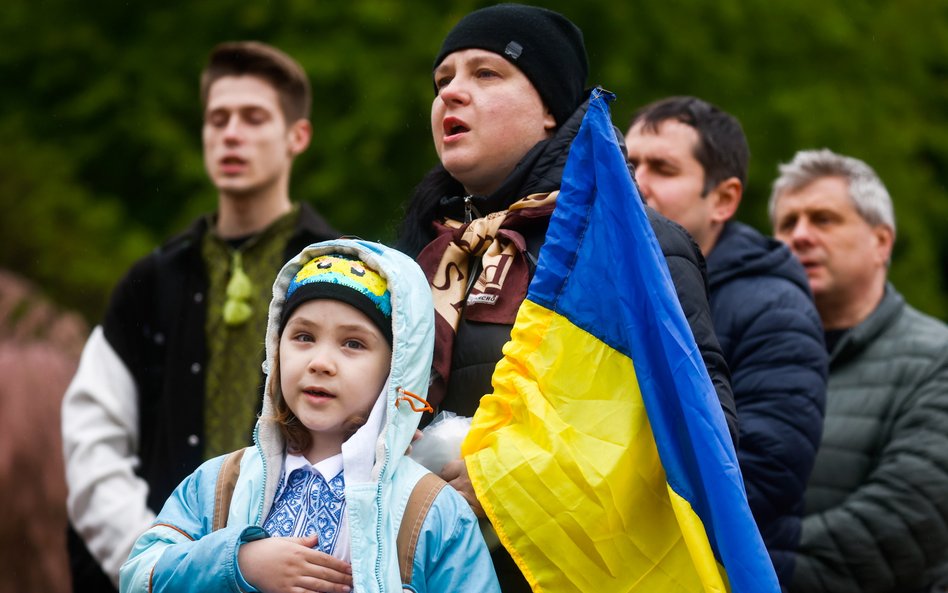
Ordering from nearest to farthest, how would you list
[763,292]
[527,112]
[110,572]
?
[527,112] < [763,292] < [110,572]

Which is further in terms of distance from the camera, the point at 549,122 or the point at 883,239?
the point at 883,239

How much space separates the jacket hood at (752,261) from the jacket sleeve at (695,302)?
1.25 meters

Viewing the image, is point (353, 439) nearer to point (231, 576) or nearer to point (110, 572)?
point (231, 576)

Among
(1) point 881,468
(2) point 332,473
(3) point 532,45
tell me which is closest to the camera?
(2) point 332,473

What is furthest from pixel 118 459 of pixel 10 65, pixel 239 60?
pixel 10 65

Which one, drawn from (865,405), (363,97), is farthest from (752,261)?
(363,97)

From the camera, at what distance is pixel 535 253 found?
3.65m

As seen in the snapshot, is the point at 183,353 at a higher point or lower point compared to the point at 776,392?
higher

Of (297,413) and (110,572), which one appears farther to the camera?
(110,572)

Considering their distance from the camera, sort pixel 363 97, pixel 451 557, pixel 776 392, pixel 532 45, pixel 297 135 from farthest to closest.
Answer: pixel 363 97
pixel 297 135
pixel 776 392
pixel 532 45
pixel 451 557

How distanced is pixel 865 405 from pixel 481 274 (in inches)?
81.7

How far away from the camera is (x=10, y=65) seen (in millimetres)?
11250

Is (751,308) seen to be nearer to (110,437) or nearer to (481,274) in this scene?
(481,274)

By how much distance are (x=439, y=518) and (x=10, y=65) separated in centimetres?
901
